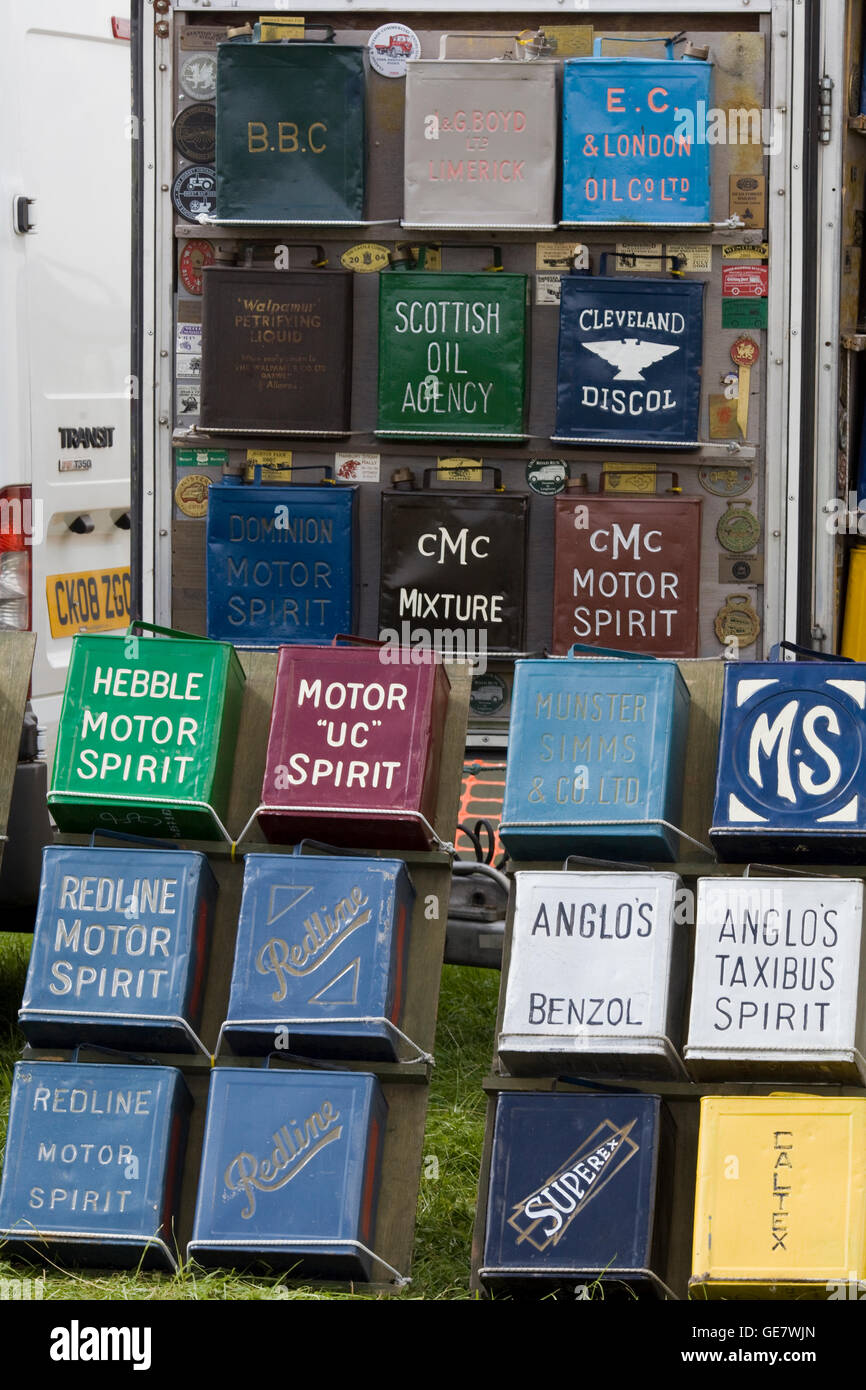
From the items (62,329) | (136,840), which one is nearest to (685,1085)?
(136,840)

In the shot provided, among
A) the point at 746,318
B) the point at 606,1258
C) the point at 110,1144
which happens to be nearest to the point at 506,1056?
the point at 606,1258

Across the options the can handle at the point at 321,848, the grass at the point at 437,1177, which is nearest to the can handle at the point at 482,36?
the can handle at the point at 321,848

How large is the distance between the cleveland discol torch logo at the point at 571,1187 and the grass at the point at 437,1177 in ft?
0.93

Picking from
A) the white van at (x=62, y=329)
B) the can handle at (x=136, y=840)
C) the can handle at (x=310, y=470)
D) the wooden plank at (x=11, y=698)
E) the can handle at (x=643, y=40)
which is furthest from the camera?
the white van at (x=62, y=329)

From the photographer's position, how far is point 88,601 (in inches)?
254

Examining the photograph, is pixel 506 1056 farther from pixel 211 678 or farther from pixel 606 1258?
pixel 211 678

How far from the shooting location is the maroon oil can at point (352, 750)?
14.1ft

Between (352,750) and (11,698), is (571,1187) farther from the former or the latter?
(11,698)

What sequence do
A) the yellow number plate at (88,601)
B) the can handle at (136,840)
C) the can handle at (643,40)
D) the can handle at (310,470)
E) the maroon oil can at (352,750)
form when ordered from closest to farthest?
the maroon oil can at (352,750) → the can handle at (136,840) → the can handle at (643,40) → the can handle at (310,470) → the yellow number plate at (88,601)

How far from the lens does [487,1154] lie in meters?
4.11

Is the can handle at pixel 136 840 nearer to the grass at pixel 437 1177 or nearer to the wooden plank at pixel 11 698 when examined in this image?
the wooden plank at pixel 11 698

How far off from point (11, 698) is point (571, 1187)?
1.77 m

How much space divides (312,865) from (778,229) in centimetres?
244

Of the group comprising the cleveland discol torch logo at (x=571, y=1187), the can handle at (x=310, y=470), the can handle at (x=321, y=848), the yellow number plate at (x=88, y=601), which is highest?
the can handle at (x=310, y=470)
